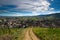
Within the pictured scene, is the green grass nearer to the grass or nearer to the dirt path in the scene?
the dirt path

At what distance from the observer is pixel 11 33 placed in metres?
2.92

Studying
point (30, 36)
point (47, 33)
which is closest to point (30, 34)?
point (30, 36)

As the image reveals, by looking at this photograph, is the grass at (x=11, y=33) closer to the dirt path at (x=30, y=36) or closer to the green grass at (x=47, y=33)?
the dirt path at (x=30, y=36)

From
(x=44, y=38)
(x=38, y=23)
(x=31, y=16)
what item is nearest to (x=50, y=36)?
(x=44, y=38)

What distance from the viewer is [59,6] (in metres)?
2.87

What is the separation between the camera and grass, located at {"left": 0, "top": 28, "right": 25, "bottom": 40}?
2879 mm

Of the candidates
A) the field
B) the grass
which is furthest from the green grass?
the grass

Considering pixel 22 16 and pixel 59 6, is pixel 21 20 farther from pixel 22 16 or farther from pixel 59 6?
pixel 59 6

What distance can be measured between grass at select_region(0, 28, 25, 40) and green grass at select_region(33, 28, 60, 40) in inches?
10.5

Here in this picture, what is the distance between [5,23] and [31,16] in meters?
0.52

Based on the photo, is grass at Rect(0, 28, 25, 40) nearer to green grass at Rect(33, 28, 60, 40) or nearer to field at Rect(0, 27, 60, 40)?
field at Rect(0, 27, 60, 40)

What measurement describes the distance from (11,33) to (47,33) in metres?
0.68

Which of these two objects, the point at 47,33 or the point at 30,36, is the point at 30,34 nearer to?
the point at 30,36

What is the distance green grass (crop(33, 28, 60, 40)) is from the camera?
2.84 m
